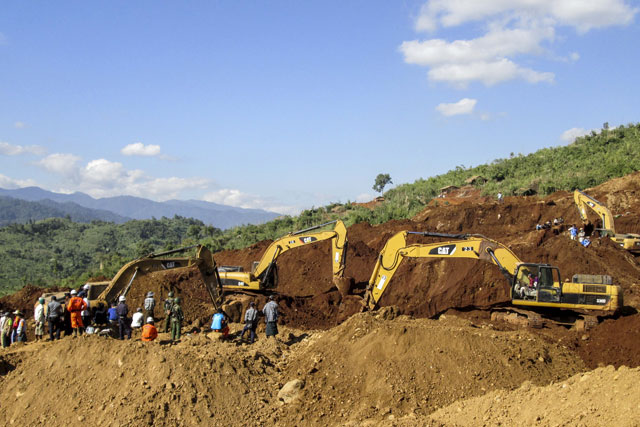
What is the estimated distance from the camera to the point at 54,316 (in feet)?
44.1

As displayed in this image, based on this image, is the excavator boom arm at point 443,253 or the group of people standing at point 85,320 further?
the excavator boom arm at point 443,253

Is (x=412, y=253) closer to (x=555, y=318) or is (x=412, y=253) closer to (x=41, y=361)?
(x=555, y=318)

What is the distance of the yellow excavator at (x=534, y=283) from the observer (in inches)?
544

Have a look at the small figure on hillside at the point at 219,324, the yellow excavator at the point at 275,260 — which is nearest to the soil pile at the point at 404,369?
the small figure on hillside at the point at 219,324

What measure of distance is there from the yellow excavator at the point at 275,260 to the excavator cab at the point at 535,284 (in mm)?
5485

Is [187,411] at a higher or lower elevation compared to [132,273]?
lower

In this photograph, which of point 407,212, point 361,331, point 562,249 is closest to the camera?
point 361,331

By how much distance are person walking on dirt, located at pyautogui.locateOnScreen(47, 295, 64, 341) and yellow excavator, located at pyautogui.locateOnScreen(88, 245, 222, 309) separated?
907mm

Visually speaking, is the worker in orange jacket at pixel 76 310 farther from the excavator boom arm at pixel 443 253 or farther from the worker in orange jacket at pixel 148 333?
the excavator boom arm at pixel 443 253

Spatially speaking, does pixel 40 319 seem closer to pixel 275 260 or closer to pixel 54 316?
pixel 54 316

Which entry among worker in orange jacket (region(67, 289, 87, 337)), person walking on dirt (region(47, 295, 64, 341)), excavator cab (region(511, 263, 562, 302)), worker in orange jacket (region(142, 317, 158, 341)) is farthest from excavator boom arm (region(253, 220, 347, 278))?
person walking on dirt (region(47, 295, 64, 341))

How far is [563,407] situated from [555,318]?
306 inches

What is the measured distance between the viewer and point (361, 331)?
38.8ft

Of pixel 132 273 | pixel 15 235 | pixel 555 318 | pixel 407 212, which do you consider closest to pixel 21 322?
pixel 132 273
